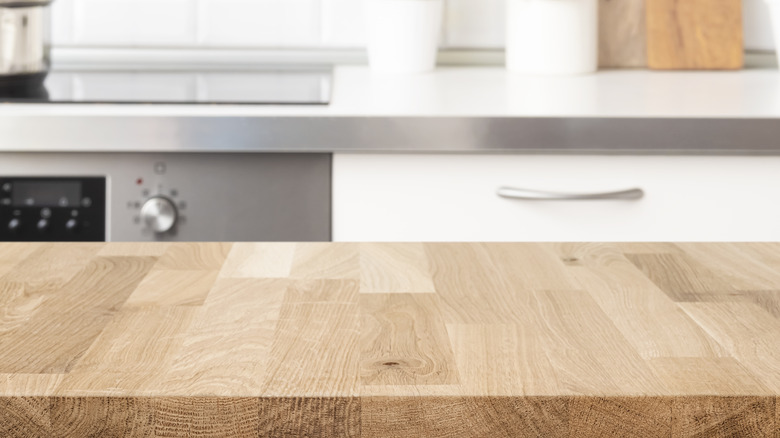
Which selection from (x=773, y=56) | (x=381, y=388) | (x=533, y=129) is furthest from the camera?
(x=773, y=56)

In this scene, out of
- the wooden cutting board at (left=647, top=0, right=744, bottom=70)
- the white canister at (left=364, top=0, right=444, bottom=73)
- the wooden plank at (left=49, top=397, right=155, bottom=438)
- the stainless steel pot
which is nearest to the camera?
the wooden plank at (left=49, top=397, right=155, bottom=438)

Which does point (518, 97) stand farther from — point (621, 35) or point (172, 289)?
point (172, 289)

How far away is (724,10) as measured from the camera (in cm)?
168

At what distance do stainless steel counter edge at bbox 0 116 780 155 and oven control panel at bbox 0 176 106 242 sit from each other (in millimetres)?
64

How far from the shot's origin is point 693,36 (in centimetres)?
170

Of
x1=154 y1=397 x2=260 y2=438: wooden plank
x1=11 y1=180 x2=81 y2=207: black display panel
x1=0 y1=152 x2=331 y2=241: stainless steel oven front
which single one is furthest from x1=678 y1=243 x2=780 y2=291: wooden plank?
x1=11 y1=180 x2=81 y2=207: black display panel

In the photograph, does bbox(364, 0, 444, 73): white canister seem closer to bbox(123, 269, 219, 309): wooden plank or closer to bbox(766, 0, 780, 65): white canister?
bbox(766, 0, 780, 65): white canister

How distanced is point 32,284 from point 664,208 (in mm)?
912

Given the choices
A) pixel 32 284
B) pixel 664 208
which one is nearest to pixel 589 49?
pixel 664 208

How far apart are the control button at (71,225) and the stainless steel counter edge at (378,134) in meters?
0.11

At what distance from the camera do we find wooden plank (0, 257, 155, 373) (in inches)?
16.7

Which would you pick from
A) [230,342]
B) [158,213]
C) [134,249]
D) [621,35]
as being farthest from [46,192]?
[621,35]

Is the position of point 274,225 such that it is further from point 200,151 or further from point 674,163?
point 674,163

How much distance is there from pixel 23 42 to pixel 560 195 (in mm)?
920
